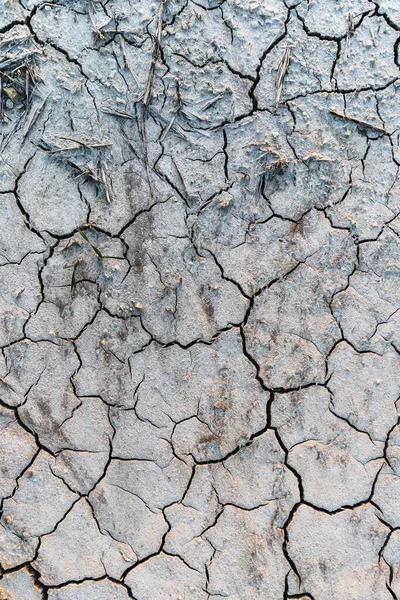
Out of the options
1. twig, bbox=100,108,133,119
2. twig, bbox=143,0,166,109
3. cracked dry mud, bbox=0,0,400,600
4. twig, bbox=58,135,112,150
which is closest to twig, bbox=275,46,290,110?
cracked dry mud, bbox=0,0,400,600

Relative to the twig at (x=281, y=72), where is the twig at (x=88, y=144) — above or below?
below

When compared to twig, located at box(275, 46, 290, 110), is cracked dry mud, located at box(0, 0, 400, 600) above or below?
below

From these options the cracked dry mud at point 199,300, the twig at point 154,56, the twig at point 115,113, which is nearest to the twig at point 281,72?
the cracked dry mud at point 199,300

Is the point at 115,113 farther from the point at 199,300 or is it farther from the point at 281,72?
the point at 199,300

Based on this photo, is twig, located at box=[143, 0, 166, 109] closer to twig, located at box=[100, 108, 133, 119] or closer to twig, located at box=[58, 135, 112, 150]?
twig, located at box=[100, 108, 133, 119]

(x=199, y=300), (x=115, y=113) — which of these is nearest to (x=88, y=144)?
(x=115, y=113)

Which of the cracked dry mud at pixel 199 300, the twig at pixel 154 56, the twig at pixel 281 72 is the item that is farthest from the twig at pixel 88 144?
the twig at pixel 281 72

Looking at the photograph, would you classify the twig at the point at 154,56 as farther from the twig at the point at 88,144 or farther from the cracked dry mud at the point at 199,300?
the twig at the point at 88,144

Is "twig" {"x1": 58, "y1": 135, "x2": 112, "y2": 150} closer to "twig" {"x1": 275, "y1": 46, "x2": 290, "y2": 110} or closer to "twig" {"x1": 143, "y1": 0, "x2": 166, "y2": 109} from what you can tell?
"twig" {"x1": 143, "y1": 0, "x2": 166, "y2": 109}

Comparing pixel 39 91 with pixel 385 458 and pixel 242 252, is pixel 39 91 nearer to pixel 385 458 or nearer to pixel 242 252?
pixel 242 252
